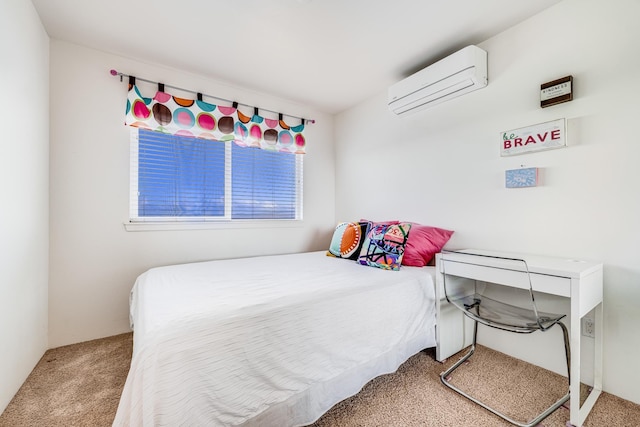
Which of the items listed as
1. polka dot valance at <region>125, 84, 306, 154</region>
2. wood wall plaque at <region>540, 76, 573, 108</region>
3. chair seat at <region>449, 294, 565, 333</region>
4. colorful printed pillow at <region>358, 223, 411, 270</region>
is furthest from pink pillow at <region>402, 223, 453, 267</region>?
polka dot valance at <region>125, 84, 306, 154</region>

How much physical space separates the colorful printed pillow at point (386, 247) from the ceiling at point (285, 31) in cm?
A: 148

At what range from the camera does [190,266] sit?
7.17 feet

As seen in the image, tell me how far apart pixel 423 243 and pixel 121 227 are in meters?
2.59

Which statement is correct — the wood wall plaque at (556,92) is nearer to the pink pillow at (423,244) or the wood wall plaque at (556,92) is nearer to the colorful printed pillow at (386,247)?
the pink pillow at (423,244)

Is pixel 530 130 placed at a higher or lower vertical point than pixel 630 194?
higher

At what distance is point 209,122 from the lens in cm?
258

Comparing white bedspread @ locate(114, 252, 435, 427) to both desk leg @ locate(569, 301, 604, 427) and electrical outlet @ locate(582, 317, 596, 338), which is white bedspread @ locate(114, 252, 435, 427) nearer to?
desk leg @ locate(569, 301, 604, 427)

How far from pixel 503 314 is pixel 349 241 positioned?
126cm

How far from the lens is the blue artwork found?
1.76m

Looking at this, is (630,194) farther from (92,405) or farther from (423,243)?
(92,405)

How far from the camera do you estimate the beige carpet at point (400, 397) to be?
133 cm

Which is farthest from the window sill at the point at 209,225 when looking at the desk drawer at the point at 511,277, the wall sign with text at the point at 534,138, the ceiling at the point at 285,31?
the wall sign with text at the point at 534,138

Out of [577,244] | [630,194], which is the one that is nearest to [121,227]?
[577,244]

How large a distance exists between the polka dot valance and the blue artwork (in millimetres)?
2143
